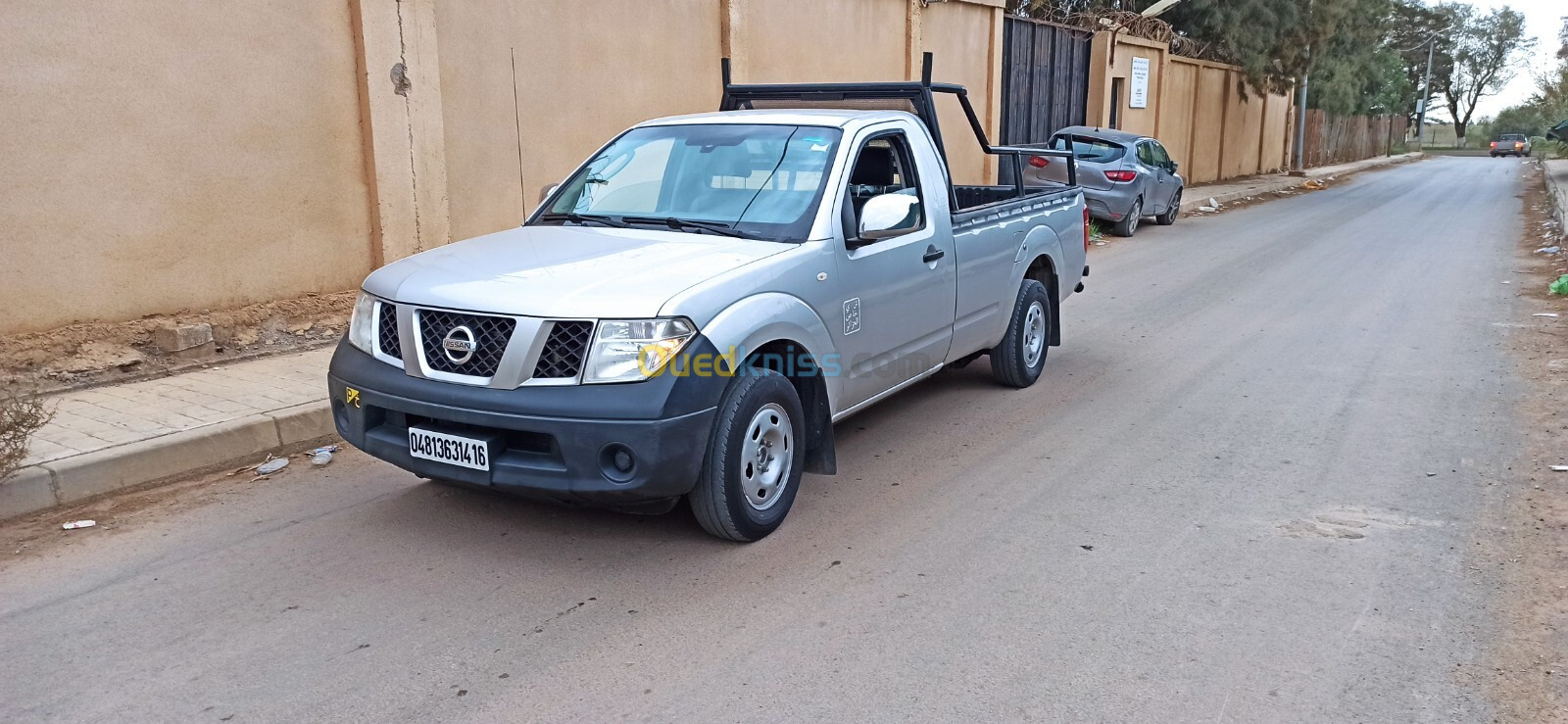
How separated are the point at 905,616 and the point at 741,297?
1398 millimetres

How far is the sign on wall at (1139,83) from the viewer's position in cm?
2438

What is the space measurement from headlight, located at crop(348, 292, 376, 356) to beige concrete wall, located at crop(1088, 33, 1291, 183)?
20727 millimetres

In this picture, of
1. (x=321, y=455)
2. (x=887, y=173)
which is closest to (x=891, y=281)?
(x=887, y=173)

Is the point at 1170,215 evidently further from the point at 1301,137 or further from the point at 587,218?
the point at 1301,137

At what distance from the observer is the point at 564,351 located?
13.7ft

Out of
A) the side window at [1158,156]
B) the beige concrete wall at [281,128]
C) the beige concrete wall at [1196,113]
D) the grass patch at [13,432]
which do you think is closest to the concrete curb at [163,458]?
the grass patch at [13,432]

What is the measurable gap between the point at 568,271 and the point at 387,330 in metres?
0.83

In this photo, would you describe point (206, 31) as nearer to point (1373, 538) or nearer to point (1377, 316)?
point (1373, 538)

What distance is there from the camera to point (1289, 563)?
14.7ft

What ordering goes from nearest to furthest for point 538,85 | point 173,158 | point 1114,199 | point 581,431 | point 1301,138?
point 581,431
point 173,158
point 538,85
point 1114,199
point 1301,138

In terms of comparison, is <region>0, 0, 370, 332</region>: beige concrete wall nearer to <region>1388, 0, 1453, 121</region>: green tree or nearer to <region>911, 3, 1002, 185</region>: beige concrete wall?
<region>911, 3, 1002, 185</region>: beige concrete wall

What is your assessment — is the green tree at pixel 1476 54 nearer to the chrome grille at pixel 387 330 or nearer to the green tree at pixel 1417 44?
the green tree at pixel 1417 44

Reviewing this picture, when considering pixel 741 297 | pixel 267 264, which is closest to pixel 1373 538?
pixel 741 297

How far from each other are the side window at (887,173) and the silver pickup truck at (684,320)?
1cm
